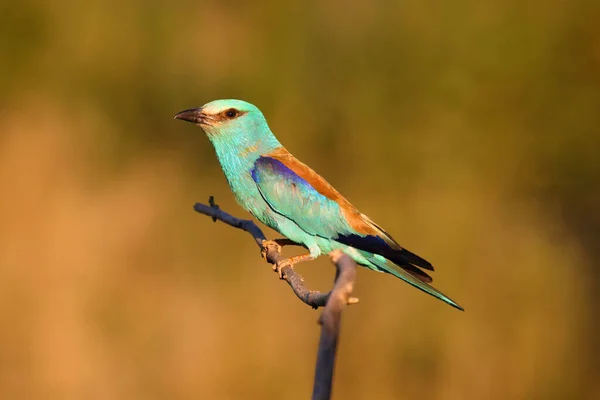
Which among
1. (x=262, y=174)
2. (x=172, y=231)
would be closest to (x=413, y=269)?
(x=262, y=174)

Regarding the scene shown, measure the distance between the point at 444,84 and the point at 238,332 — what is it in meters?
2.17

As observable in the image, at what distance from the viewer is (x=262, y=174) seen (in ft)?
11.5

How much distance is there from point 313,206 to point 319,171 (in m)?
1.82

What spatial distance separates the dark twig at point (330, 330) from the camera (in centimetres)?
147

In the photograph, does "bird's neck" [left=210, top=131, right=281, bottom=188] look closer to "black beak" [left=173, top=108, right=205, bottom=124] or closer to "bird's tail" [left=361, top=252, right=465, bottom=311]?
"black beak" [left=173, top=108, right=205, bottom=124]

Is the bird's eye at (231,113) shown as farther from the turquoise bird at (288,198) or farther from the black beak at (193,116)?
the black beak at (193,116)

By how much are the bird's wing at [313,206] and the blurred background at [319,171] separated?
4.42 ft

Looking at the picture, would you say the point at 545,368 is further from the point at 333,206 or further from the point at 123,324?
the point at 123,324

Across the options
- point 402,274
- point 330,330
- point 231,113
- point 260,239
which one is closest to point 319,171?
point 231,113

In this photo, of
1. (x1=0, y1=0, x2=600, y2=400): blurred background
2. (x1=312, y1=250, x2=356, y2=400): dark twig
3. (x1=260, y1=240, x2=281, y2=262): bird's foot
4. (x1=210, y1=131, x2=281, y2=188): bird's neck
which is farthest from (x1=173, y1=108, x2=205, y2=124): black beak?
(x1=312, y1=250, x2=356, y2=400): dark twig

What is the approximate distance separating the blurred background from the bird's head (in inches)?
54.1

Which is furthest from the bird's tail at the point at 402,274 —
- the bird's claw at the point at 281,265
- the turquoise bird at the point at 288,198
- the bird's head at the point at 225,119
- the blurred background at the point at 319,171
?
the blurred background at the point at 319,171

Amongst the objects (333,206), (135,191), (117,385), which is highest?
(135,191)

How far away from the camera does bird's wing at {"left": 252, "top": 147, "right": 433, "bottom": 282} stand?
3.35m
